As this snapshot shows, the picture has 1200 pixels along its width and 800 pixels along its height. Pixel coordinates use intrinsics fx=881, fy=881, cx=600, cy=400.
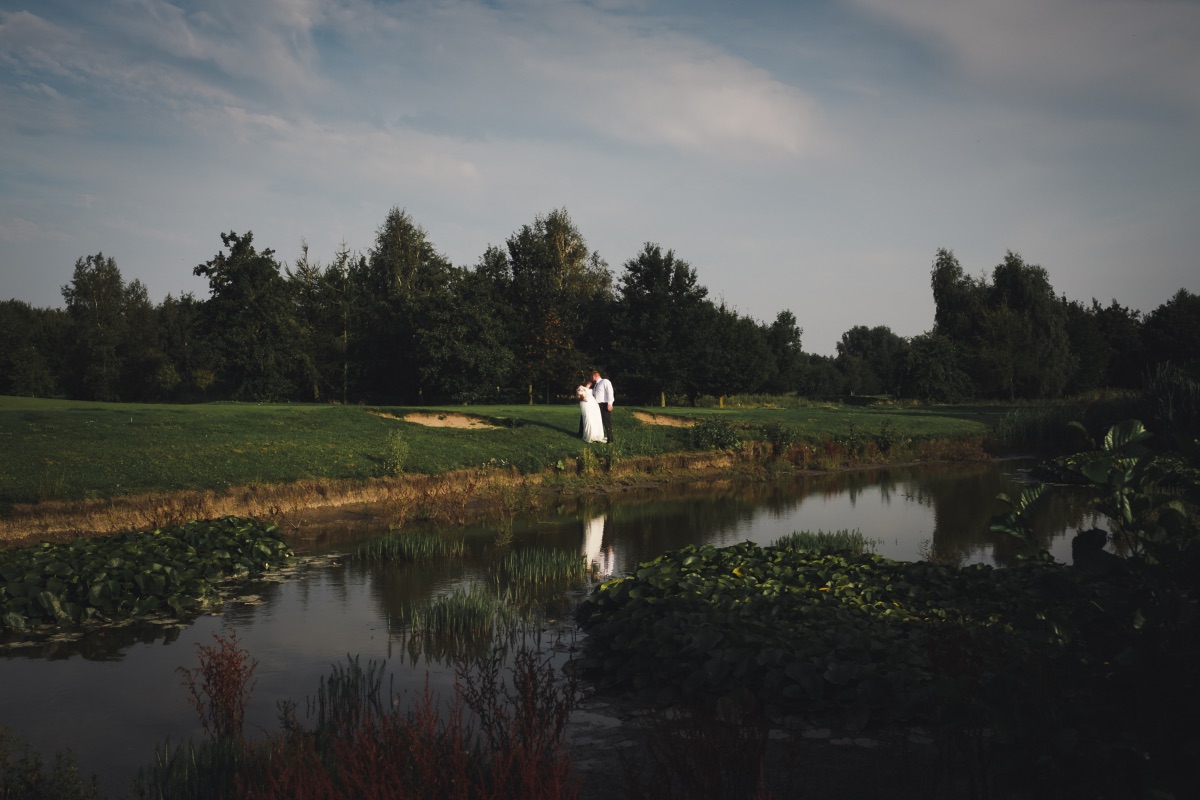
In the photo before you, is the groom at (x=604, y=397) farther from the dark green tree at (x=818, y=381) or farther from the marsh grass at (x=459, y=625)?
the dark green tree at (x=818, y=381)

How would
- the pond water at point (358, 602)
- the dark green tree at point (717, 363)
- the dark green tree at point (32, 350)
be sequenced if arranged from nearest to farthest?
1. the pond water at point (358, 602)
2. the dark green tree at point (717, 363)
3. the dark green tree at point (32, 350)

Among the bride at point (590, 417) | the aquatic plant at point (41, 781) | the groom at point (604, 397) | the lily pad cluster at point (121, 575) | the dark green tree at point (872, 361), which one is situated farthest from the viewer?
the dark green tree at point (872, 361)

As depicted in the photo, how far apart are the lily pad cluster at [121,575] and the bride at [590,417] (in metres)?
13.1

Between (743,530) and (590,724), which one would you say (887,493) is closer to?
(743,530)

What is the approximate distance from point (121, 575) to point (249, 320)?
3920cm

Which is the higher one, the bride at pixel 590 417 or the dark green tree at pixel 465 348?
the dark green tree at pixel 465 348

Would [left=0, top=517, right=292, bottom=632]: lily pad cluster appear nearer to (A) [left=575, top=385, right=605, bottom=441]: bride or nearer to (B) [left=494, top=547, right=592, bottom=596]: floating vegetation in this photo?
(B) [left=494, top=547, right=592, bottom=596]: floating vegetation

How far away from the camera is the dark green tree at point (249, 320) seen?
155ft

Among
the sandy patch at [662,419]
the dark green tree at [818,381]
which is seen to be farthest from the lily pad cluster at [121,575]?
the dark green tree at [818,381]

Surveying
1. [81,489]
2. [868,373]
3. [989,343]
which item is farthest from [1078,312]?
[81,489]

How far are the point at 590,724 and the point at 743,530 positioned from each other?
1089 cm

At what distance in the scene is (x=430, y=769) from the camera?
13.3 feet

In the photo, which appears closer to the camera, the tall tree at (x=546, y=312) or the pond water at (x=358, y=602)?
the pond water at (x=358, y=602)

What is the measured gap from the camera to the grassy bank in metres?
15.9
